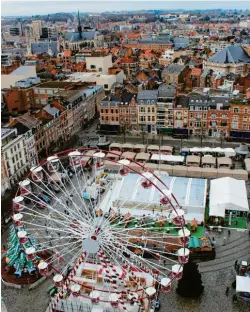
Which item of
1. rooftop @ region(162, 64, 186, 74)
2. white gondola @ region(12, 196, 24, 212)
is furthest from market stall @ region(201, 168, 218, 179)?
rooftop @ region(162, 64, 186, 74)

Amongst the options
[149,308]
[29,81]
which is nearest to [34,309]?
[149,308]

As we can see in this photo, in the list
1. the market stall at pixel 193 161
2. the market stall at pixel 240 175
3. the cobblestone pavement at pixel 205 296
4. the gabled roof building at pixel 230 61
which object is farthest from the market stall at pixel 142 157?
the gabled roof building at pixel 230 61

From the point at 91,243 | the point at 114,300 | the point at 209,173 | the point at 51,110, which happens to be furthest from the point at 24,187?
the point at 51,110

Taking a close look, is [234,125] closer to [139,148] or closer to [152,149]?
[152,149]

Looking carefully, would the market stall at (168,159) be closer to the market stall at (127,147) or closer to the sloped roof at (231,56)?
the market stall at (127,147)

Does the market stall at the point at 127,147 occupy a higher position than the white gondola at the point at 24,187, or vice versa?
the white gondola at the point at 24,187

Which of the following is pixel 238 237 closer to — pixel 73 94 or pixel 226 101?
pixel 226 101
